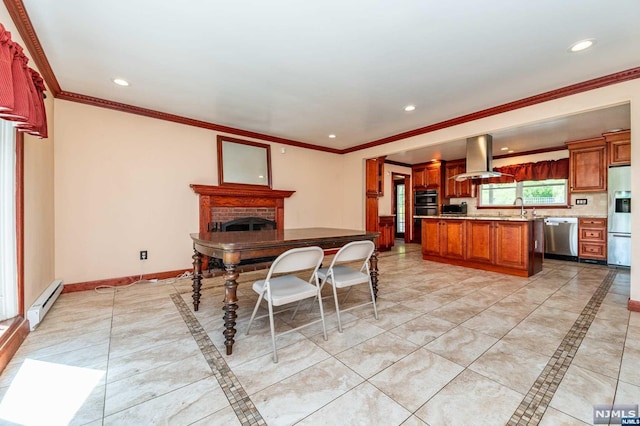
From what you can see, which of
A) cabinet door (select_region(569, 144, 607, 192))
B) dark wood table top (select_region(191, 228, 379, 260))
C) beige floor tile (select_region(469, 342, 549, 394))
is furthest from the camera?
cabinet door (select_region(569, 144, 607, 192))

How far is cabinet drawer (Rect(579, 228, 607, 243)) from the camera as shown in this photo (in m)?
4.81

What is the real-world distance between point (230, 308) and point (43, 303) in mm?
2009

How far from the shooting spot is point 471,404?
1390 mm

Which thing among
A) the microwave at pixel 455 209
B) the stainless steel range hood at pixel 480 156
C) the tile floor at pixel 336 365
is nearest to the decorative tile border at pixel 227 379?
the tile floor at pixel 336 365

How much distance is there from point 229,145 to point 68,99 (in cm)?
203

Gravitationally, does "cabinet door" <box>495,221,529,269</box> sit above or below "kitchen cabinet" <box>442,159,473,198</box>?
below

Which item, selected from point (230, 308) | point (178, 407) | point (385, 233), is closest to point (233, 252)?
point (230, 308)

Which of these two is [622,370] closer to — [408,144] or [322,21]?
[322,21]

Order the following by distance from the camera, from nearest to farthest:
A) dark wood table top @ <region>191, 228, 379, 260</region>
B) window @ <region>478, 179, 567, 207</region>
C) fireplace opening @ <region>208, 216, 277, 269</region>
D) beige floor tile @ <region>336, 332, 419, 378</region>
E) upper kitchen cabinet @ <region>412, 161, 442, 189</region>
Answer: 1. beige floor tile @ <region>336, 332, 419, 378</region>
2. dark wood table top @ <region>191, 228, 379, 260</region>
3. fireplace opening @ <region>208, 216, 277, 269</region>
4. window @ <region>478, 179, 567, 207</region>
5. upper kitchen cabinet @ <region>412, 161, 442, 189</region>

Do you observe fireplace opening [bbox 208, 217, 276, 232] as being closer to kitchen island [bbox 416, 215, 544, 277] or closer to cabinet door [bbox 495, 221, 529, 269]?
kitchen island [bbox 416, 215, 544, 277]

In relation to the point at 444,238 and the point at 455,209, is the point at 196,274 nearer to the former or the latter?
the point at 444,238

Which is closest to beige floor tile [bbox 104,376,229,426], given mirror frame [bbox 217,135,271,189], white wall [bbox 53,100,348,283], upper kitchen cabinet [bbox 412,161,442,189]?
white wall [bbox 53,100,348,283]

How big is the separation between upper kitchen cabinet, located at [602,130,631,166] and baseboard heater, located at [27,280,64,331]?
8038 mm

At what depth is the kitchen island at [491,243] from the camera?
3.97 metres
